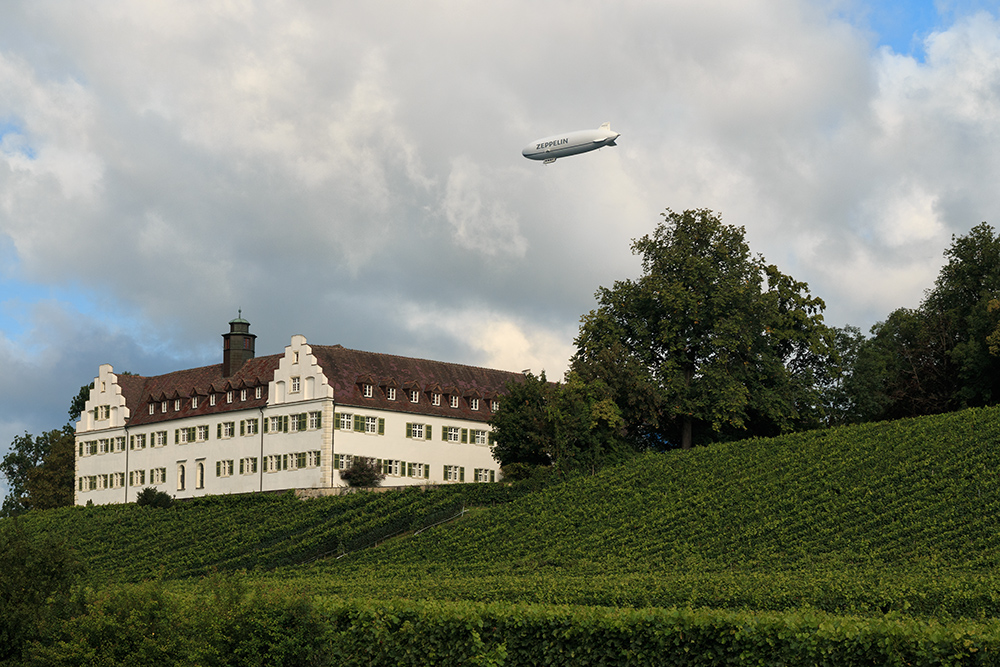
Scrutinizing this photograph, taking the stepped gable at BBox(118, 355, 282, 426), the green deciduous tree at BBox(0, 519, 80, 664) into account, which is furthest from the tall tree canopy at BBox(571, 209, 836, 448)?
the green deciduous tree at BBox(0, 519, 80, 664)

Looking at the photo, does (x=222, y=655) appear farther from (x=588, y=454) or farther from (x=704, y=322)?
(x=704, y=322)

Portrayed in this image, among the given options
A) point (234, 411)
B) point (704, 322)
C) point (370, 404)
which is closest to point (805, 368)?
point (704, 322)

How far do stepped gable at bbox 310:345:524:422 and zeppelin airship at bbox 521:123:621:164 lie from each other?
1686cm

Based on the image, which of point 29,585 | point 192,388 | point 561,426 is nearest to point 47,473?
point 192,388

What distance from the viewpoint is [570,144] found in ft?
265

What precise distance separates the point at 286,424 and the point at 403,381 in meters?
10.0

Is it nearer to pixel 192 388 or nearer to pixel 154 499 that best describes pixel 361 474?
pixel 154 499

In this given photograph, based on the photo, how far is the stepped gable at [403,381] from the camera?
8512 centimetres

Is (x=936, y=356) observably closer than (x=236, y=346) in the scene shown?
Yes

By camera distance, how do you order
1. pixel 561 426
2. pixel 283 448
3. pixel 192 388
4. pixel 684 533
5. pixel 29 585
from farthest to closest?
pixel 192 388, pixel 283 448, pixel 561 426, pixel 684 533, pixel 29 585

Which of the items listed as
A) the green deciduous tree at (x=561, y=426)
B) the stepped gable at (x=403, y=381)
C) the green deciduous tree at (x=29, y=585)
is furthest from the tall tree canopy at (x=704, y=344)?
the green deciduous tree at (x=29, y=585)

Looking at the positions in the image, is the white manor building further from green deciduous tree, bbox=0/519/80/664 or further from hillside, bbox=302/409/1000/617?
green deciduous tree, bbox=0/519/80/664

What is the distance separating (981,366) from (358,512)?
39626 mm

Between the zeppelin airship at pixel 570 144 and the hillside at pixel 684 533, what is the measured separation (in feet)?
75.0
